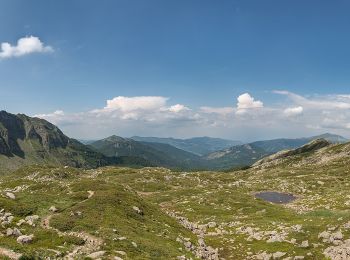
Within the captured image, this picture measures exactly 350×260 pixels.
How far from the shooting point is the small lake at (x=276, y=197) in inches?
3942

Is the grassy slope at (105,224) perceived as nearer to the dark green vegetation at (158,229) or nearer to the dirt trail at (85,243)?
the dark green vegetation at (158,229)

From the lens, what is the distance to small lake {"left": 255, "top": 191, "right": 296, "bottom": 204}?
100m

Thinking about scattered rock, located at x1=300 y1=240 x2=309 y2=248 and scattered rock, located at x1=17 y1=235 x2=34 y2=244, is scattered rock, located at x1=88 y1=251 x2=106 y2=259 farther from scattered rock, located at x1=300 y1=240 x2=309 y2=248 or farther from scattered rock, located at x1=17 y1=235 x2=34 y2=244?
scattered rock, located at x1=300 y1=240 x2=309 y2=248

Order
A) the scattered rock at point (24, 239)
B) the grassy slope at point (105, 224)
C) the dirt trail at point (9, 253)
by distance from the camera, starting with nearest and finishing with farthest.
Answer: the dirt trail at point (9, 253) → the scattered rock at point (24, 239) → the grassy slope at point (105, 224)

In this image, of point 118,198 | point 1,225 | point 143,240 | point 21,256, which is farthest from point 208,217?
point 21,256

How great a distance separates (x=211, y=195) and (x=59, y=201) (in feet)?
162

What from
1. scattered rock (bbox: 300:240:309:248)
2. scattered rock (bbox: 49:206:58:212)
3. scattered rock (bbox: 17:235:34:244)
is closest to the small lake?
scattered rock (bbox: 300:240:309:248)

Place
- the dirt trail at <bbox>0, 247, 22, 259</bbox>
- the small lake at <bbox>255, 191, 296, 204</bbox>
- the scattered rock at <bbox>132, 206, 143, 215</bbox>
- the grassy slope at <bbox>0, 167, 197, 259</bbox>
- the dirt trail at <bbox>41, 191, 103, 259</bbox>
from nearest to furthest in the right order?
the dirt trail at <bbox>0, 247, 22, 259</bbox>
the dirt trail at <bbox>41, 191, 103, 259</bbox>
the grassy slope at <bbox>0, 167, 197, 259</bbox>
the scattered rock at <bbox>132, 206, 143, 215</bbox>
the small lake at <bbox>255, 191, 296, 204</bbox>

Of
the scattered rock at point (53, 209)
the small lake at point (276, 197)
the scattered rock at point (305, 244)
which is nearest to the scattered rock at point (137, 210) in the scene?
the scattered rock at point (53, 209)

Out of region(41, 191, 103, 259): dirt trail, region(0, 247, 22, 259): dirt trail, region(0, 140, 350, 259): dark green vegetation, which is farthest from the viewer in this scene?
region(0, 140, 350, 259): dark green vegetation

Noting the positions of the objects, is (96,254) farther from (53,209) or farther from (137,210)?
(137,210)

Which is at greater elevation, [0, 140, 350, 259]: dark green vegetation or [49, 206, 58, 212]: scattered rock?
[49, 206, 58, 212]: scattered rock

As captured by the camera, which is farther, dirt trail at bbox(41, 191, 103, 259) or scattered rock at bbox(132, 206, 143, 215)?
scattered rock at bbox(132, 206, 143, 215)

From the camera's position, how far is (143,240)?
43.3 metres
